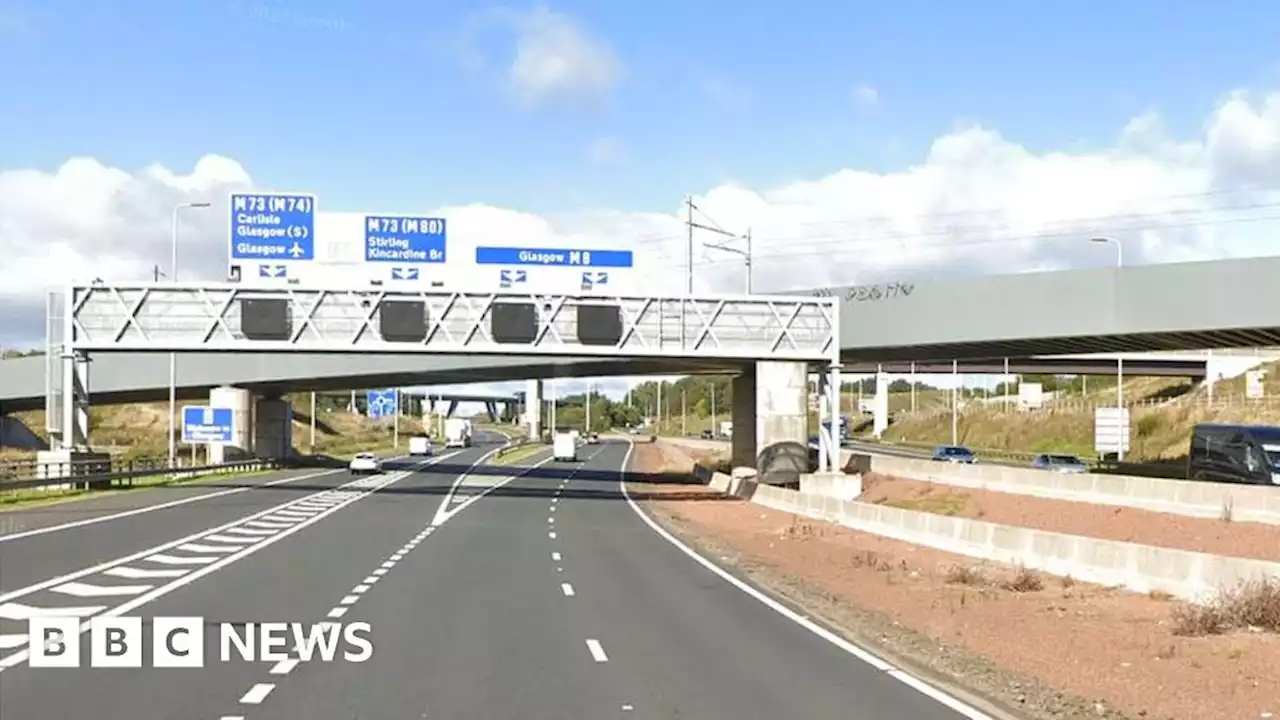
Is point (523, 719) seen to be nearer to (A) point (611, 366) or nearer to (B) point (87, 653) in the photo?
(B) point (87, 653)

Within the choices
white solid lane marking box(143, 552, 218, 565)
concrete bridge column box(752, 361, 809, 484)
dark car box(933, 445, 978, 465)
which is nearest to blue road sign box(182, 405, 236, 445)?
concrete bridge column box(752, 361, 809, 484)

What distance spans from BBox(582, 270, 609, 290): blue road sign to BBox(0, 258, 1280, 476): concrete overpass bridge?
235 inches

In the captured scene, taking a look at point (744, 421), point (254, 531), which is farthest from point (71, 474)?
point (744, 421)

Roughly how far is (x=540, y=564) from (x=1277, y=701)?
16.5 metres

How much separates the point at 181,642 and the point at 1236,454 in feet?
127

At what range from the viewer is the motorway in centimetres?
1164

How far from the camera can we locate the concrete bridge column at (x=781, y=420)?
54.9 m

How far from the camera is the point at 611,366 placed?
73312mm

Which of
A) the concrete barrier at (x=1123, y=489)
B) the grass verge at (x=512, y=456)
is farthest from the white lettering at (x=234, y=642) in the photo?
the grass verge at (x=512, y=456)

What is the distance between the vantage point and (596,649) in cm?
1537

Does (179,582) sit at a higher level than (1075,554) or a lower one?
higher

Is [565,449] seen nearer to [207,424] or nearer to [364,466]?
[364,466]

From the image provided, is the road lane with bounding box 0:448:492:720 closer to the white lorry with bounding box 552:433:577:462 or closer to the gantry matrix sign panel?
the gantry matrix sign panel

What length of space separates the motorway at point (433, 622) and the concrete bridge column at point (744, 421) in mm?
31682
